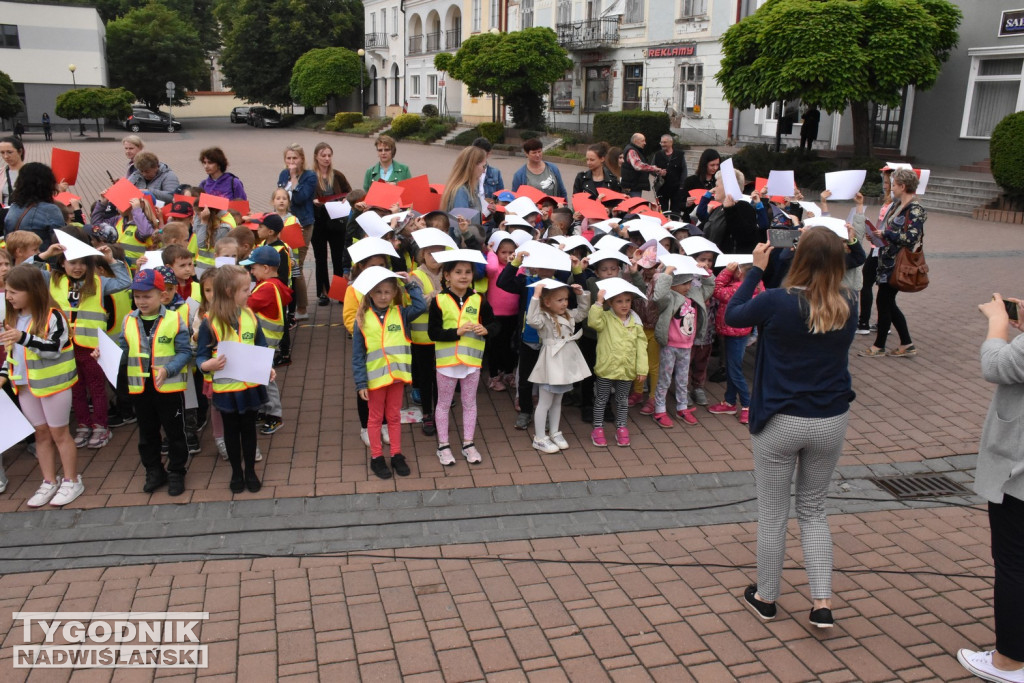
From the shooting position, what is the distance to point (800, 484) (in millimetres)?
3988

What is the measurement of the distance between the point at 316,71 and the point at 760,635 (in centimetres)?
5134

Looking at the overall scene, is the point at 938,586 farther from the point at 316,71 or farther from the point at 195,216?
the point at 316,71

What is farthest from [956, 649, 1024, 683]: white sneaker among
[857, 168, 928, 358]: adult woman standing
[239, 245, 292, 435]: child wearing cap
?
[857, 168, 928, 358]: adult woman standing

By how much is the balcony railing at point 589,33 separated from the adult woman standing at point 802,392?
35.0m

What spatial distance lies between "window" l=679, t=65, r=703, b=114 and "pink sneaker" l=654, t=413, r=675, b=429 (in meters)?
28.0

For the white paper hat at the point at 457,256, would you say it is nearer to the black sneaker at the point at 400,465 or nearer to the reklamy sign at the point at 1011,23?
the black sneaker at the point at 400,465

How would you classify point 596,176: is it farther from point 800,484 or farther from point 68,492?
point 68,492

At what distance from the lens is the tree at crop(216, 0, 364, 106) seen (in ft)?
175

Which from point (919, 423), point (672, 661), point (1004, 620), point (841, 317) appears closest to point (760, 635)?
point (672, 661)

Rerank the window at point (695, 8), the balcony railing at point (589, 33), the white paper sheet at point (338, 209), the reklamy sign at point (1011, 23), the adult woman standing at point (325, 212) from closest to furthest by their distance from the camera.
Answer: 1. the white paper sheet at point (338, 209)
2. the adult woman standing at point (325, 212)
3. the reklamy sign at point (1011, 23)
4. the window at point (695, 8)
5. the balcony railing at point (589, 33)

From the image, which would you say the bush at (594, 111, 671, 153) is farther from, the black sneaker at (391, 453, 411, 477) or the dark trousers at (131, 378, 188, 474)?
the dark trousers at (131, 378, 188, 474)

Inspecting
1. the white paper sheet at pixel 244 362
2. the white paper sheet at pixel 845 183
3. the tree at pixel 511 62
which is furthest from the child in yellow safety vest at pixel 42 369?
the tree at pixel 511 62

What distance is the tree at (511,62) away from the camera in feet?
108


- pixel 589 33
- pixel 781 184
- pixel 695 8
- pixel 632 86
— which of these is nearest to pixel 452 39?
pixel 589 33
